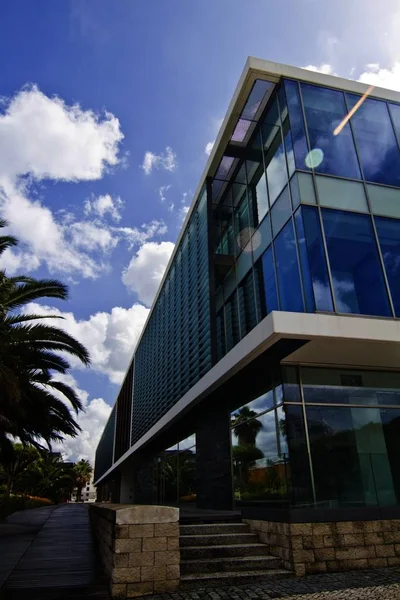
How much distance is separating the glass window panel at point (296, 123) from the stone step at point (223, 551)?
8.29 m

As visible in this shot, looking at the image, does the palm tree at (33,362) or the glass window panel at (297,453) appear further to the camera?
the palm tree at (33,362)

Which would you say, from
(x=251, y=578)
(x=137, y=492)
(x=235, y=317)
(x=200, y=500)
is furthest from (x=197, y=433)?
(x=137, y=492)

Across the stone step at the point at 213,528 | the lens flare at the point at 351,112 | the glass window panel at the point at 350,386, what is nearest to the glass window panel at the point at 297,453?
the glass window panel at the point at 350,386

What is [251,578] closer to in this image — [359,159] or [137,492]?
[359,159]

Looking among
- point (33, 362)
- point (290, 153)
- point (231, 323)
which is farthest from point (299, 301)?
point (33, 362)

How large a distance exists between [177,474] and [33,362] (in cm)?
811

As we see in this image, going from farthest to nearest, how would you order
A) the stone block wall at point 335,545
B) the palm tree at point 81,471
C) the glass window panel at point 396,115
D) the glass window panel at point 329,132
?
1. the palm tree at point 81,471
2. the glass window panel at point 396,115
3. the glass window panel at point 329,132
4. the stone block wall at point 335,545

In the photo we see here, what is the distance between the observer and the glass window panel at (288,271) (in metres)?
9.35

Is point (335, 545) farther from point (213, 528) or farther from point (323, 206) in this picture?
point (323, 206)

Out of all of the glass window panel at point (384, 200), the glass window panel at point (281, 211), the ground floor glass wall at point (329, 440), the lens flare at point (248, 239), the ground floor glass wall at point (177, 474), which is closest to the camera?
the ground floor glass wall at point (329, 440)

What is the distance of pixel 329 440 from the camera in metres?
8.65

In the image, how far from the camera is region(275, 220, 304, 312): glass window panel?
30.7 ft

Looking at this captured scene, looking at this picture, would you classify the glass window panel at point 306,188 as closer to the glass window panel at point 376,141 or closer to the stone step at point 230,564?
the glass window panel at point 376,141

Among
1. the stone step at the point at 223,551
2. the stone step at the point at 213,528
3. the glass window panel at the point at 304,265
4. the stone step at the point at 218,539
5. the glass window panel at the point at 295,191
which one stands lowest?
the stone step at the point at 223,551
